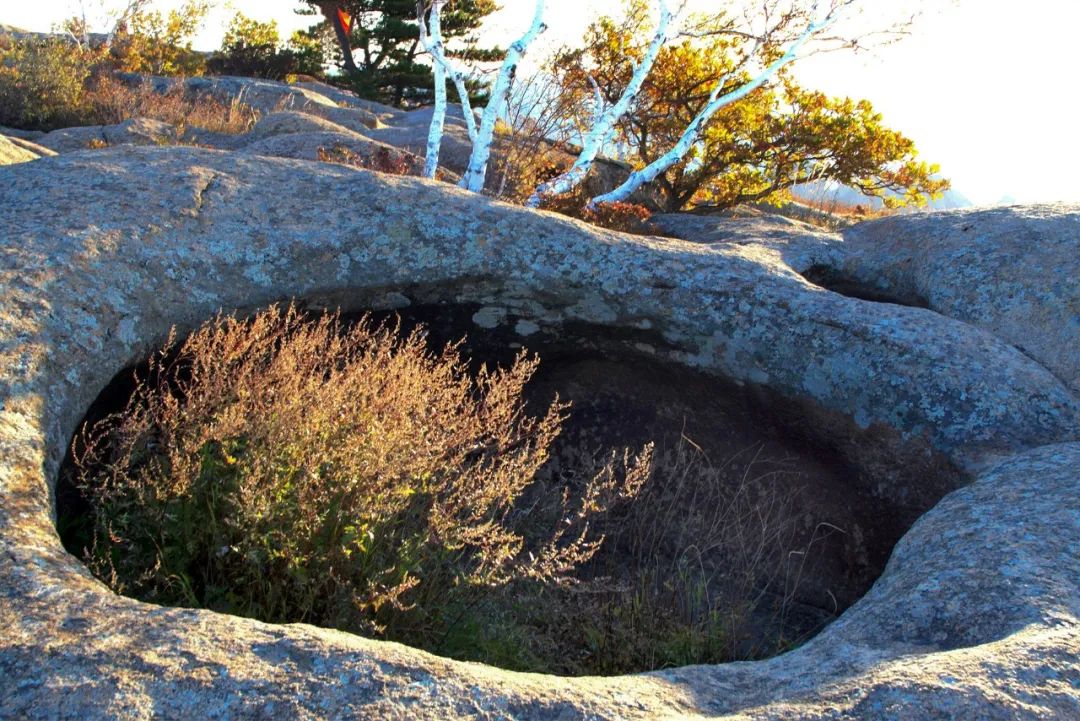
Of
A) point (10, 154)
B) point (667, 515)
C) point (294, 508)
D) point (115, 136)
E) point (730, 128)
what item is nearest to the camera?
point (294, 508)

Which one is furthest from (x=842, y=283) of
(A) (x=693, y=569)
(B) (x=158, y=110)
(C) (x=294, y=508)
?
(B) (x=158, y=110)

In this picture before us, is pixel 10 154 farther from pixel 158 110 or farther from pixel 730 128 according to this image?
pixel 730 128

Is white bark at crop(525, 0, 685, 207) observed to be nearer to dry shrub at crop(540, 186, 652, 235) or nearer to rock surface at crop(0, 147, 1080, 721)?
dry shrub at crop(540, 186, 652, 235)

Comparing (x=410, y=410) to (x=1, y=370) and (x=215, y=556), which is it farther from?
(x=1, y=370)

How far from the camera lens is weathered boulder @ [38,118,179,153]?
10.3 meters

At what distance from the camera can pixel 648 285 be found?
16.0 feet

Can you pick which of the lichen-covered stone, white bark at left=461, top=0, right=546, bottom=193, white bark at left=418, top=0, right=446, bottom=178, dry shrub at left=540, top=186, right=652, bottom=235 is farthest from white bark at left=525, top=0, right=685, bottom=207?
the lichen-covered stone

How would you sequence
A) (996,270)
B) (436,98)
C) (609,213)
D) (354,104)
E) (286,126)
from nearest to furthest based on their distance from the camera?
1. (996,270)
2. (609,213)
3. (436,98)
4. (286,126)
5. (354,104)

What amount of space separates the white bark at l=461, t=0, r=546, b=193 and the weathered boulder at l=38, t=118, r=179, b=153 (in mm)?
3481

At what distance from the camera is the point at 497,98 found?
9289mm

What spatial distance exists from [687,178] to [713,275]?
A: 7876 millimetres

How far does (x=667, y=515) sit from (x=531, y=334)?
118cm

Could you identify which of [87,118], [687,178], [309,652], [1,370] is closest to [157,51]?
[87,118]

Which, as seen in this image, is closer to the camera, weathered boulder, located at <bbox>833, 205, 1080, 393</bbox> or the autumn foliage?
weathered boulder, located at <bbox>833, 205, 1080, 393</bbox>
